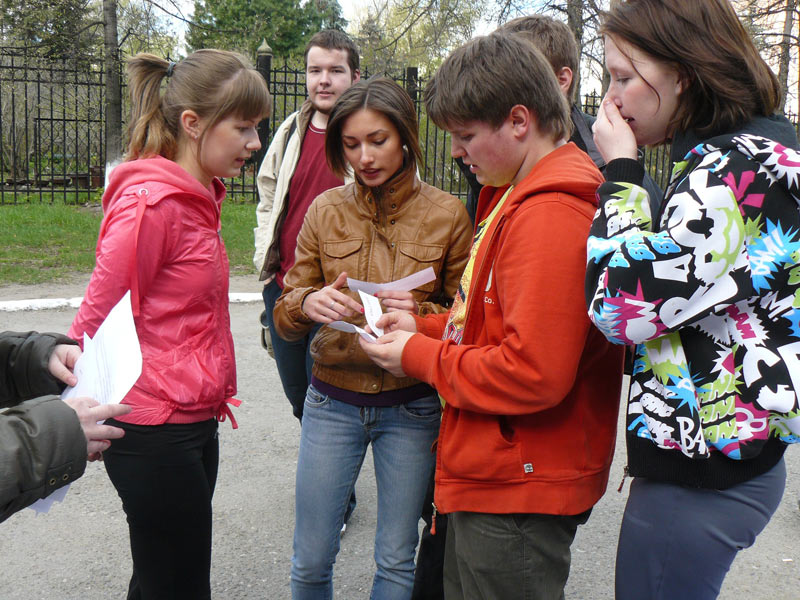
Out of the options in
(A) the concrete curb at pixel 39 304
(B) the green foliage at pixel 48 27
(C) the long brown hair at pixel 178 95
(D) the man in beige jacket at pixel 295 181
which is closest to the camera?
(C) the long brown hair at pixel 178 95

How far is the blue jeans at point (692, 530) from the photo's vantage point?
5.25 ft

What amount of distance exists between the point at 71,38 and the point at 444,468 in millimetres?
19469

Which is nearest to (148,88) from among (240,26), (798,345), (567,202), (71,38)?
(567,202)

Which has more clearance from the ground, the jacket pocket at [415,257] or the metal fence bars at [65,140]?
the metal fence bars at [65,140]

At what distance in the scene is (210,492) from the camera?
2285 mm

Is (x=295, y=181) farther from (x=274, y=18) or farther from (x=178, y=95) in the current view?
(x=274, y=18)

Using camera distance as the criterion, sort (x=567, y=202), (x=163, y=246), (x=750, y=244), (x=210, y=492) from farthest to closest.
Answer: (x=210, y=492) < (x=163, y=246) < (x=567, y=202) < (x=750, y=244)

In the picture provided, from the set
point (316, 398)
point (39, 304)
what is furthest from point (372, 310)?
point (39, 304)

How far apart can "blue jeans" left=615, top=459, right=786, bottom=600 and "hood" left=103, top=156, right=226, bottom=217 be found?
1.43 m

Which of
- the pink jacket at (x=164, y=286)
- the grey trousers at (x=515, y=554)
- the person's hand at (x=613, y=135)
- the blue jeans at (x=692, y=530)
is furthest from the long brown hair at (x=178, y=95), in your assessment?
the blue jeans at (x=692, y=530)

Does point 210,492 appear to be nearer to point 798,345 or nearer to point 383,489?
point 383,489

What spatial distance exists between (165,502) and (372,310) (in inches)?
30.3

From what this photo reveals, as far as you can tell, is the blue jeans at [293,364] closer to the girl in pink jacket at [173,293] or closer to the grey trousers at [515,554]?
the girl in pink jacket at [173,293]

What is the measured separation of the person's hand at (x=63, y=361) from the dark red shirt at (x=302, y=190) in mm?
1638
